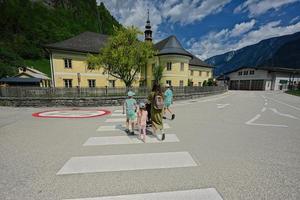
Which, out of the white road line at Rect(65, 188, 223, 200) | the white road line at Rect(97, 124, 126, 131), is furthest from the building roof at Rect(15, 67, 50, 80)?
the white road line at Rect(65, 188, 223, 200)

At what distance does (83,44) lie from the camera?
2642cm

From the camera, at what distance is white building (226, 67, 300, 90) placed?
4078 centimetres

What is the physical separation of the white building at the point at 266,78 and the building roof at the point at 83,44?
4348 centimetres

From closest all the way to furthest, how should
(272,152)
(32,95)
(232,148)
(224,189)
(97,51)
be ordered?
1. (224,189)
2. (272,152)
3. (232,148)
4. (32,95)
5. (97,51)

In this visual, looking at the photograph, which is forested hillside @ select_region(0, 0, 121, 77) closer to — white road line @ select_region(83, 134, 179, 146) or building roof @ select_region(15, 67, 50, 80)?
building roof @ select_region(15, 67, 50, 80)

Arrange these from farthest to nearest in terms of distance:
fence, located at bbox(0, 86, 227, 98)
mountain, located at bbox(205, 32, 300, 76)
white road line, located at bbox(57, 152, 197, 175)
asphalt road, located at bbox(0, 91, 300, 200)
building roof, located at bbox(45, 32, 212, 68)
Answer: mountain, located at bbox(205, 32, 300, 76), building roof, located at bbox(45, 32, 212, 68), fence, located at bbox(0, 86, 227, 98), white road line, located at bbox(57, 152, 197, 175), asphalt road, located at bbox(0, 91, 300, 200)

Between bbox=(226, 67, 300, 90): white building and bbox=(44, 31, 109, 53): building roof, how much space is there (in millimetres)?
43481

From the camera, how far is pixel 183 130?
19.5 feet

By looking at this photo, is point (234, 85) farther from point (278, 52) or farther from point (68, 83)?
point (278, 52)

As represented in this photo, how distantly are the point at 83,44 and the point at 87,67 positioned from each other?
211 inches

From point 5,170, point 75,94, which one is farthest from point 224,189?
point 75,94

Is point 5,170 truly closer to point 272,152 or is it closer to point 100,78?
point 272,152

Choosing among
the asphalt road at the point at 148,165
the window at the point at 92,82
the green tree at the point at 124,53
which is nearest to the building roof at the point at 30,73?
the window at the point at 92,82

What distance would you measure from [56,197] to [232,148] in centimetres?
436
